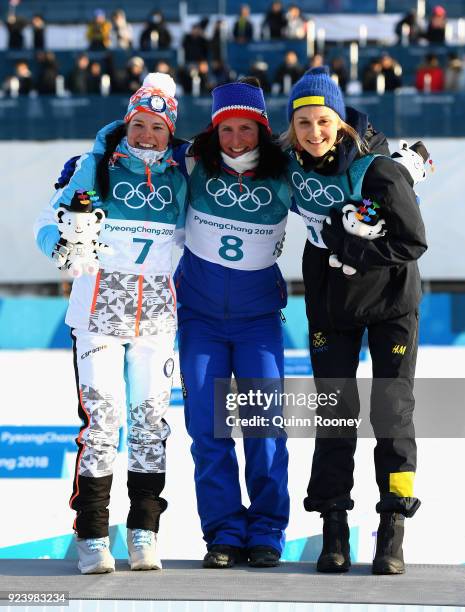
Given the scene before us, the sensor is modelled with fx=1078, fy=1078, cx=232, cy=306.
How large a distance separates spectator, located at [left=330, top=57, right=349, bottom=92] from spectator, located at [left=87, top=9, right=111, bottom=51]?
3.50 meters

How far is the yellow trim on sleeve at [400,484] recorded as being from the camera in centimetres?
395

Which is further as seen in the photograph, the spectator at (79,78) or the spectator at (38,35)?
the spectator at (38,35)

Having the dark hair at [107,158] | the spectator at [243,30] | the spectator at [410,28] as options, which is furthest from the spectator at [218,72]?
the dark hair at [107,158]

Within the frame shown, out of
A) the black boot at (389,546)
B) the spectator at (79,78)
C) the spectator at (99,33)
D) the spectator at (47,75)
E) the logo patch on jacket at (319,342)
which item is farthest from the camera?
the spectator at (99,33)

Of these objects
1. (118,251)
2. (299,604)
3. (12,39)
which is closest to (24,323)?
(12,39)

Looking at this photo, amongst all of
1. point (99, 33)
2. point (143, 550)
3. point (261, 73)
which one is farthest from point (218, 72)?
point (143, 550)

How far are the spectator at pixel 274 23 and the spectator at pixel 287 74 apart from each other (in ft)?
4.20

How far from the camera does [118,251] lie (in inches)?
162

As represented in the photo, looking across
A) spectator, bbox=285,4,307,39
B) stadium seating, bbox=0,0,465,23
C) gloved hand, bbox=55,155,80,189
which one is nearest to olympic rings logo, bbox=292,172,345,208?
gloved hand, bbox=55,155,80,189

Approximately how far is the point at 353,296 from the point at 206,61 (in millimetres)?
12081

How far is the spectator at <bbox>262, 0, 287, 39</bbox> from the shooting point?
626 inches

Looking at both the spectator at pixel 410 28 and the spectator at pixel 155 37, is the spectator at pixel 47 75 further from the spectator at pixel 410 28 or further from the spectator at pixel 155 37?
the spectator at pixel 410 28

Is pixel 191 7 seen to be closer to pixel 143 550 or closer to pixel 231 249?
pixel 231 249

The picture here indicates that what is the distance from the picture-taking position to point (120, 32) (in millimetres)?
16438
